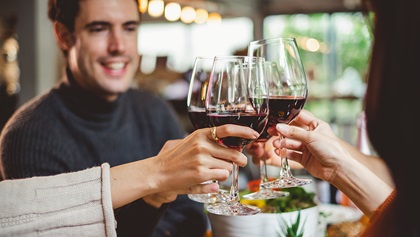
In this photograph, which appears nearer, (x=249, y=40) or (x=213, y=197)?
(x=213, y=197)

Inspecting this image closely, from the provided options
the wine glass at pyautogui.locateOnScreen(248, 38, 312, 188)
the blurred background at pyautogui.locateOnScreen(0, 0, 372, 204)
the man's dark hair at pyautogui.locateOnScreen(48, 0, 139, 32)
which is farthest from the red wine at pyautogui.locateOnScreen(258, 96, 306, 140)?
the blurred background at pyautogui.locateOnScreen(0, 0, 372, 204)

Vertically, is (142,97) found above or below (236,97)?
below

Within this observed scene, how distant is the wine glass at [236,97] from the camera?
3.50 feet

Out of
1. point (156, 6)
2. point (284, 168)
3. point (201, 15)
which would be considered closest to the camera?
point (284, 168)

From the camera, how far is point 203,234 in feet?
5.74

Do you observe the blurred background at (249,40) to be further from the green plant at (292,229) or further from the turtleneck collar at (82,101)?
the green plant at (292,229)

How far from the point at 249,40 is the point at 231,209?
8.62 m

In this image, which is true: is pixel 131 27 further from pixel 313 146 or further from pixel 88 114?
pixel 313 146

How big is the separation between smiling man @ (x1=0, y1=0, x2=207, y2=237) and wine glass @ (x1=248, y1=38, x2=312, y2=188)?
68cm

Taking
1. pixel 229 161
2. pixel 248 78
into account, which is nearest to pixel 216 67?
pixel 248 78

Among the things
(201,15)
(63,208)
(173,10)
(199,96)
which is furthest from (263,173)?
(201,15)

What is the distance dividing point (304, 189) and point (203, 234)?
436 millimetres

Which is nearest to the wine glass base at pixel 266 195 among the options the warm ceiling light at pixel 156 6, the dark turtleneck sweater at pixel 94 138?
the dark turtleneck sweater at pixel 94 138

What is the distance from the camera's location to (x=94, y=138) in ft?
6.66
